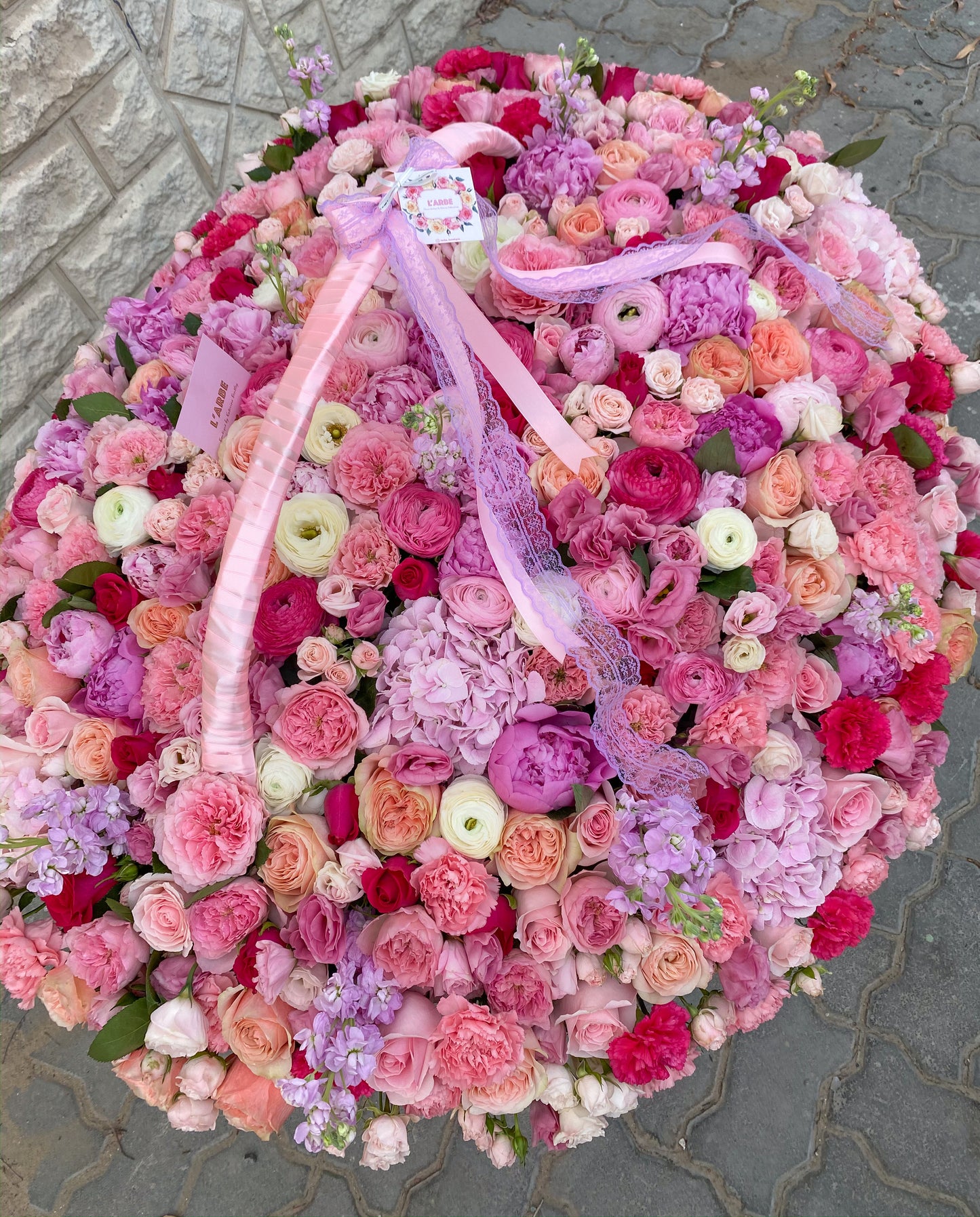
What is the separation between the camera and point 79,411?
139cm

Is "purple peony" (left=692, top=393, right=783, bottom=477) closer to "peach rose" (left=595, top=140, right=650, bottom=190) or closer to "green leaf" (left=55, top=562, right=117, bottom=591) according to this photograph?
"peach rose" (left=595, top=140, right=650, bottom=190)

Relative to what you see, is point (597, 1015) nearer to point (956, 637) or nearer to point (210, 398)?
point (956, 637)

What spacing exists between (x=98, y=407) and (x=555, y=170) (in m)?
0.94

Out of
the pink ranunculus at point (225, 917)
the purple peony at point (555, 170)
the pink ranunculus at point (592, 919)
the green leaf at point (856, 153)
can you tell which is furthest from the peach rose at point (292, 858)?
the green leaf at point (856, 153)

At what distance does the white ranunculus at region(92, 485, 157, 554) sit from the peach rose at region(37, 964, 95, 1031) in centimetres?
65

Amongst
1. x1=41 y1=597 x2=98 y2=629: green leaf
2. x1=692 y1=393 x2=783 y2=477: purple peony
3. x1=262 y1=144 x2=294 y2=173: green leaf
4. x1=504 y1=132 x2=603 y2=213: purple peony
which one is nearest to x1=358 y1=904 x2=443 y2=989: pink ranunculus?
x1=41 y1=597 x2=98 y2=629: green leaf

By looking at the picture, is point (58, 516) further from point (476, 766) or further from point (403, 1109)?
point (403, 1109)

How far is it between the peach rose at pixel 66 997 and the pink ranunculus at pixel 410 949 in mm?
448

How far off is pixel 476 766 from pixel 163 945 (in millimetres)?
484

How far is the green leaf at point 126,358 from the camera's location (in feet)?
4.97

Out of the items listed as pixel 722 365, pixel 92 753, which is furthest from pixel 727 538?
pixel 92 753

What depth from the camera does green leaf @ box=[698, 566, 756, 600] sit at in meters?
1.13

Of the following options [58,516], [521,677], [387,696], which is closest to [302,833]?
[387,696]

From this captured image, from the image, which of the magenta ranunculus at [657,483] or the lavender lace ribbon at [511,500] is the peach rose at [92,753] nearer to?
the lavender lace ribbon at [511,500]
